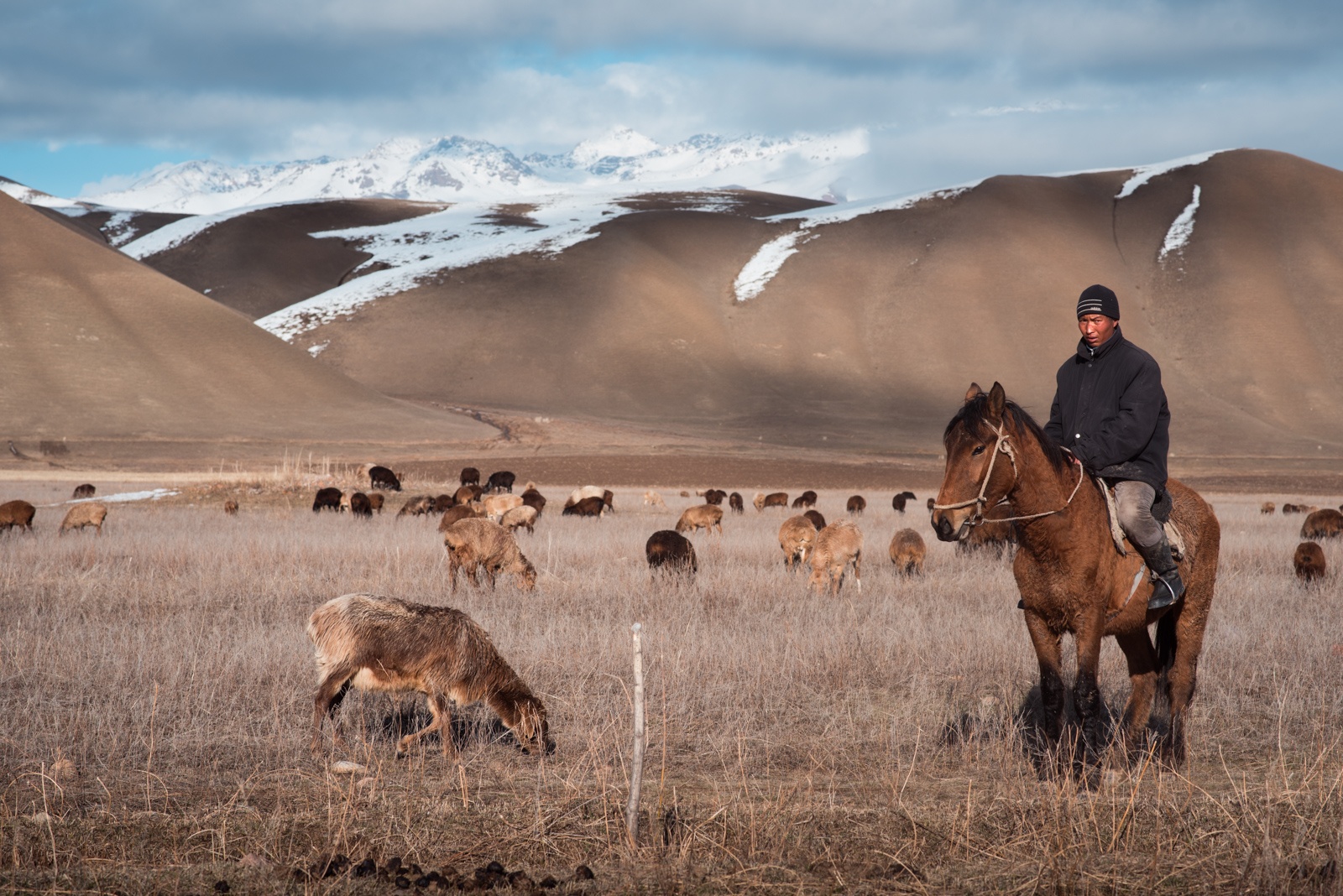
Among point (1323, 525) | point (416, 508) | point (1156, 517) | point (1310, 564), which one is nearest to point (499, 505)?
point (416, 508)

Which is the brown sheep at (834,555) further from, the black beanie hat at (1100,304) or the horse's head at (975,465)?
the horse's head at (975,465)

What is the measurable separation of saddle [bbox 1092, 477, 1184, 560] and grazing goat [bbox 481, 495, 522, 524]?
19.0 meters

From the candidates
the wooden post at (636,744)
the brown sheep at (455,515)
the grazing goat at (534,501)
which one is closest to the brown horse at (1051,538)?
the wooden post at (636,744)

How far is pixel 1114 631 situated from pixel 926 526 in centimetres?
2040

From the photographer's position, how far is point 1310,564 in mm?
14844

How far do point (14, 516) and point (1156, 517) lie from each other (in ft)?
68.2

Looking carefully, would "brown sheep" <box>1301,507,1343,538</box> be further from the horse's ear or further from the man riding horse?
the horse's ear

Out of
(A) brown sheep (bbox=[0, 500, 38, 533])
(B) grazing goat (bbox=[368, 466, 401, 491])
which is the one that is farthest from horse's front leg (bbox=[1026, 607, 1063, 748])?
(B) grazing goat (bbox=[368, 466, 401, 491])

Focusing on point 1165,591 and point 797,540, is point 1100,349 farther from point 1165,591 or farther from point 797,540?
point 797,540

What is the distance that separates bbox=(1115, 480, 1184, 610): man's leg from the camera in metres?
6.08

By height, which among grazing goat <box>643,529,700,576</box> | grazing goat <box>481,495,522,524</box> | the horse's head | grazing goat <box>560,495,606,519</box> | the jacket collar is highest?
the jacket collar

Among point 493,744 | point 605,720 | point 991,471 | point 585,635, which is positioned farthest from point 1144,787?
point 585,635

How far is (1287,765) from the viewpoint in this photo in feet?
22.2

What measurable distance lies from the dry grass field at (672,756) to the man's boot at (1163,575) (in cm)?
103
